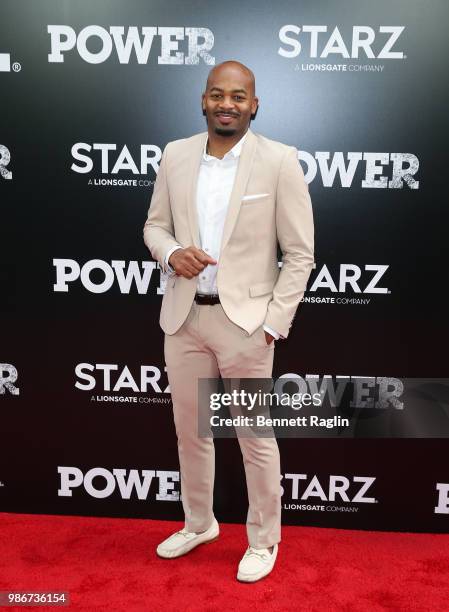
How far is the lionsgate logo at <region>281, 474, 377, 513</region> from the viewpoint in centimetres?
311

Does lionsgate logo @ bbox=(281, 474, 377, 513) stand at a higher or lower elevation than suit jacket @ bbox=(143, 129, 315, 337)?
lower

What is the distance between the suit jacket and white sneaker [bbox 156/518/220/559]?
3.21 feet

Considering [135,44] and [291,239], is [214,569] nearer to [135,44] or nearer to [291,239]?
[291,239]

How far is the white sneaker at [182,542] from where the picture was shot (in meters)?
2.84

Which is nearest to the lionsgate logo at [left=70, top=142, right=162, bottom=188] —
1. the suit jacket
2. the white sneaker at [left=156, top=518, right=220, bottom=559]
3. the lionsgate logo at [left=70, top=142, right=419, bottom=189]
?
the lionsgate logo at [left=70, top=142, right=419, bottom=189]

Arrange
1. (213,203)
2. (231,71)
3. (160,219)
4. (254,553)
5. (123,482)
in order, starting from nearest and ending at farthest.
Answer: (231,71)
(213,203)
(160,219)
(254,553)
(123,482)

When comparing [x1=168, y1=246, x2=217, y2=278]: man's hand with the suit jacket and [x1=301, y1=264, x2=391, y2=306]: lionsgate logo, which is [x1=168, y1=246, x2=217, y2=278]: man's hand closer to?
the suit jacket

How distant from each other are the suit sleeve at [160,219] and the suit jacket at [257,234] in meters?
0.02

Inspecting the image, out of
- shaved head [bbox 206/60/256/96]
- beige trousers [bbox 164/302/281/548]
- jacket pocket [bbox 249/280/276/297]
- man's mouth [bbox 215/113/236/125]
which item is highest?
shaved head [bbox 206/60/256/96]

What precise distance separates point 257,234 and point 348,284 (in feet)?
2.11

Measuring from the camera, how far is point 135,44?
2.75 meters

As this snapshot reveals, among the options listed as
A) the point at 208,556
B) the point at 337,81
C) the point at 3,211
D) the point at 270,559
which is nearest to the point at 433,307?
the point at 337,81

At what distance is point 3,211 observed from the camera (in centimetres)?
295

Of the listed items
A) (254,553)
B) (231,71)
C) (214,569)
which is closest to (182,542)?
(214,569)
